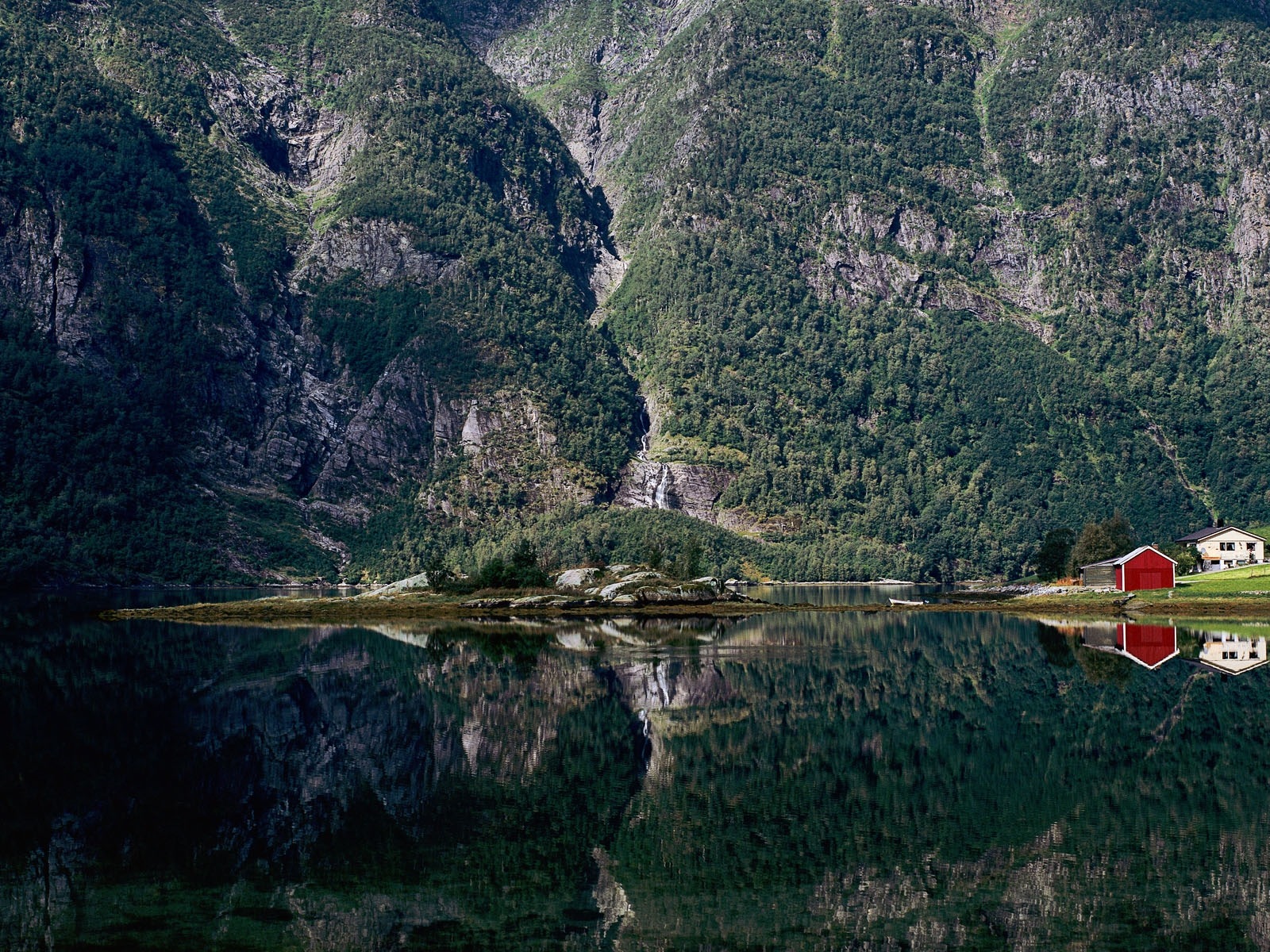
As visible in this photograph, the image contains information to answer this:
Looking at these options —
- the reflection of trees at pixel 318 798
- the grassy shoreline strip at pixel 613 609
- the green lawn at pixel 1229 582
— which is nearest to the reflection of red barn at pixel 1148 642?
the grassy shoreline strip at pixel 613 609

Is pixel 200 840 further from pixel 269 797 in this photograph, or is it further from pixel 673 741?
pixel 673 741

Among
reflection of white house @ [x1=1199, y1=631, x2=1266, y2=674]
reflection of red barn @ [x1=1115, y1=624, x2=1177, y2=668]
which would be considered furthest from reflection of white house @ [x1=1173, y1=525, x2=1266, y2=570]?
reflection of white house @ [x1=1199, y1=631, x2=1266, y2=674]

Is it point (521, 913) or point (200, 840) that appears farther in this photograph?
point (200, 840)

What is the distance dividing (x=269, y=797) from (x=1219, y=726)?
30.1m

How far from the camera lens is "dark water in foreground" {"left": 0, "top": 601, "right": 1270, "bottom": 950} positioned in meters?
25.1

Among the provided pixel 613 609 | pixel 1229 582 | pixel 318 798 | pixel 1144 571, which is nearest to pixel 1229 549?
pixel 1229 582

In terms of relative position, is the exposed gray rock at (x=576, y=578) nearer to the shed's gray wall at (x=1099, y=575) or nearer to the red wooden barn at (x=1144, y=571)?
the shed's gray wall at (x=1099, y=575)

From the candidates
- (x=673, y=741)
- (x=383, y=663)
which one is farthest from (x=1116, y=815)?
(x=383, y=663)

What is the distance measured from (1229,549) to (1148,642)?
74.2 meters

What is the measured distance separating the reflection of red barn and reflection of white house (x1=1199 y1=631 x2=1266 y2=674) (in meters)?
1.80

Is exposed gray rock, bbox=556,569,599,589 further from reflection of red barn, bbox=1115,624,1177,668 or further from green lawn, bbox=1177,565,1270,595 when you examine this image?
reflection of red barn, bbox=1115,624,1177,668

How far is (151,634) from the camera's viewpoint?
301 feet

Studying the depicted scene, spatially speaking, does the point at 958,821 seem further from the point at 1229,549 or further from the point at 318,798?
the point at 1229,549

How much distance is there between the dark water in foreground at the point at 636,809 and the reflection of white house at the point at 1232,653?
1896 millimetres
